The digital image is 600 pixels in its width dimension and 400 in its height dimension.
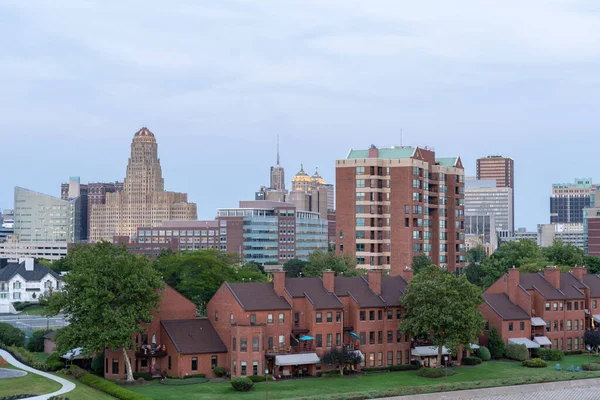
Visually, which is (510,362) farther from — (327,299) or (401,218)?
(401,218)

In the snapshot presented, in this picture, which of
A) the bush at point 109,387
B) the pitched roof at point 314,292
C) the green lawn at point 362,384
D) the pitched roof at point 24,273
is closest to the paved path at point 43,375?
the bush at point 109,387

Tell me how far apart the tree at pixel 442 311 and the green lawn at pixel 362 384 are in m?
4.19

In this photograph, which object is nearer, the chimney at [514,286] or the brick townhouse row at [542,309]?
the brick townhouse row at [542,309]

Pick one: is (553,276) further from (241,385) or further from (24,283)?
(24,283)

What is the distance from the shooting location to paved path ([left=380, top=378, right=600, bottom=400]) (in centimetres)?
8656

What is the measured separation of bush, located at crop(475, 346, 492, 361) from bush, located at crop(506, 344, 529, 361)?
3.09m


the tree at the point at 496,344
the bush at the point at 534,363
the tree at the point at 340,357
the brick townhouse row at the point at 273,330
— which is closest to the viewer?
the brick townhouse row at the point at 273,330

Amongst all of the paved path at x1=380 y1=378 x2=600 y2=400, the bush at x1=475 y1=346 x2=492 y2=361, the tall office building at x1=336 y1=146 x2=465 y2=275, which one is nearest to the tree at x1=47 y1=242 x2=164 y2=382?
the paved path at x1=380 y1=378 x2=600 y2=400

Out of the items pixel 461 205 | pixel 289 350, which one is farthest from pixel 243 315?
pixel 461 205

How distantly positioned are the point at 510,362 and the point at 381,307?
676 inches

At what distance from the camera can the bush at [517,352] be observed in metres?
106

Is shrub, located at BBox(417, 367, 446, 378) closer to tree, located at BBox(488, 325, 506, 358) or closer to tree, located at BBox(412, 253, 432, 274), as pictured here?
tree, located at BBox(488, 325, 506, 358)

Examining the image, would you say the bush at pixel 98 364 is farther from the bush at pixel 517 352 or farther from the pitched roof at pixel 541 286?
the pitched roof at pixel 541 286

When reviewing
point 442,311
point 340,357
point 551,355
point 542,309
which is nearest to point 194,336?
point 340,357
